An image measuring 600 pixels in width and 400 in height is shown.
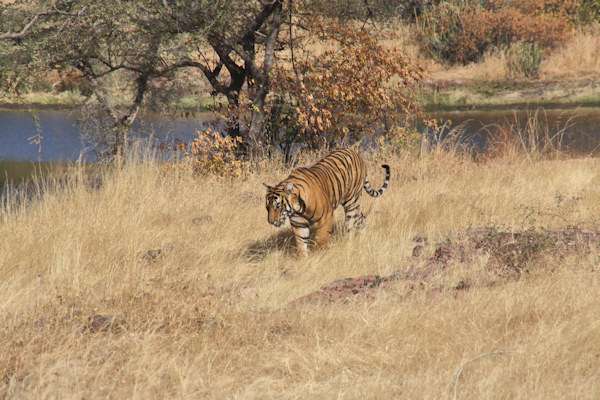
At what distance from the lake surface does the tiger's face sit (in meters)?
7.34

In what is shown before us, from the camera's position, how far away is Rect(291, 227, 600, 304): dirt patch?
4.70m

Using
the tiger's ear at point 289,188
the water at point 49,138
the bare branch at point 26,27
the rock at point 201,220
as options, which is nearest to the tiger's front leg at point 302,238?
the tiger's ear at point 289,188

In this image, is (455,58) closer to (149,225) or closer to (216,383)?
(149,225)

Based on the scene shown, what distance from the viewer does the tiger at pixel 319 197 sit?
544cm

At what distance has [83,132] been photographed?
14.5 metres

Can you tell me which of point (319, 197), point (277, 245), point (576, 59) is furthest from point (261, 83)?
point (576, 59)

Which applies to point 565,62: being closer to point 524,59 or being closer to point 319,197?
point 524,59

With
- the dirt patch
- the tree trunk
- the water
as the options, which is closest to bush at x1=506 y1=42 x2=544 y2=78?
the water

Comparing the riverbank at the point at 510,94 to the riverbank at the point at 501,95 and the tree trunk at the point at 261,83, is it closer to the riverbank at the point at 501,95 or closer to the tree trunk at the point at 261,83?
the riverbank at the point at 501,95

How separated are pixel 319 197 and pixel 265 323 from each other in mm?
2102

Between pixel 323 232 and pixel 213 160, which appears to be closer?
pixel 323 232

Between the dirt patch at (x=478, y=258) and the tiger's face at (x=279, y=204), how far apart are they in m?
0.73

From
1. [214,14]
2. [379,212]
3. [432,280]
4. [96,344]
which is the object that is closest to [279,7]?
[214,14]

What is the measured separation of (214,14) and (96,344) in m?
6.03
